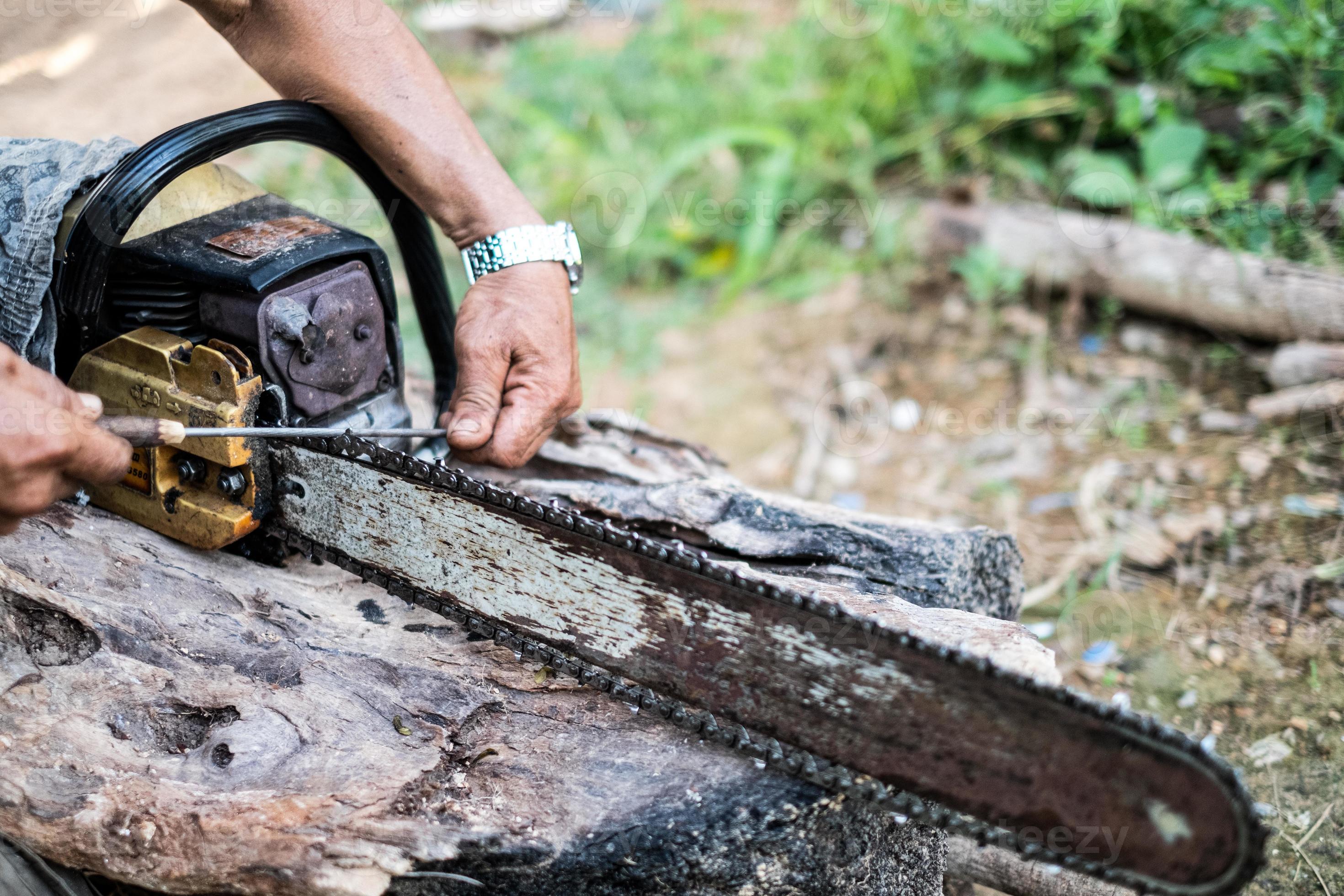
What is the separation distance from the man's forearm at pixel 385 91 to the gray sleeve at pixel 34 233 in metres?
0.40

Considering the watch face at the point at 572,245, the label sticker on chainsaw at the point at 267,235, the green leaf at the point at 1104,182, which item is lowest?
the green leaf at the point at 1104,182

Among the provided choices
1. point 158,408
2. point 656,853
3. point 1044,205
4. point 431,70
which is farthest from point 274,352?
point 1044,205

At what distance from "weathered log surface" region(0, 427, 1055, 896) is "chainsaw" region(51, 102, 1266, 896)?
0.09m

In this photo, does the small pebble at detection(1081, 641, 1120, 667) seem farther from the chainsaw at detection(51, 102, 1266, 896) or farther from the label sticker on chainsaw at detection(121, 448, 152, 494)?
the label sticker on chainsaw at detection(121, 448, 152, 494)

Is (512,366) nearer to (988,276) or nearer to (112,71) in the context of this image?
(988,276)

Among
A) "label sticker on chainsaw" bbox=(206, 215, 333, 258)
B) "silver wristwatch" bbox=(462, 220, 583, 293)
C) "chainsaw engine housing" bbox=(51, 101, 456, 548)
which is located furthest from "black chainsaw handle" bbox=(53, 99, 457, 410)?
"silver wristwatch" bbox=(462, 220, 583, 293)

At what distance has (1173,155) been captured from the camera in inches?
141

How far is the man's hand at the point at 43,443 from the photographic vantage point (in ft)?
4.05

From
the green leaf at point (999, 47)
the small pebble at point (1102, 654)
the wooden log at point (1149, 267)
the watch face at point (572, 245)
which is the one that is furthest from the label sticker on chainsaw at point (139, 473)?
the green leaf at point (999, 47)

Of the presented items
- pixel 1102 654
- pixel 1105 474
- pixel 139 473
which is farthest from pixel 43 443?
pixel 1105 474

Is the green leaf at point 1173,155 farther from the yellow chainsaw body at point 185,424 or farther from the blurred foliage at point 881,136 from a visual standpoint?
the yellow chainsaw body at point 185,424

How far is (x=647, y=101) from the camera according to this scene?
218 inches

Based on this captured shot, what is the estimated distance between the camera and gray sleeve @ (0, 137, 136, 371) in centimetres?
173

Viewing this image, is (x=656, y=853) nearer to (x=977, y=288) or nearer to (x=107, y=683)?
(x=107, y=683)
